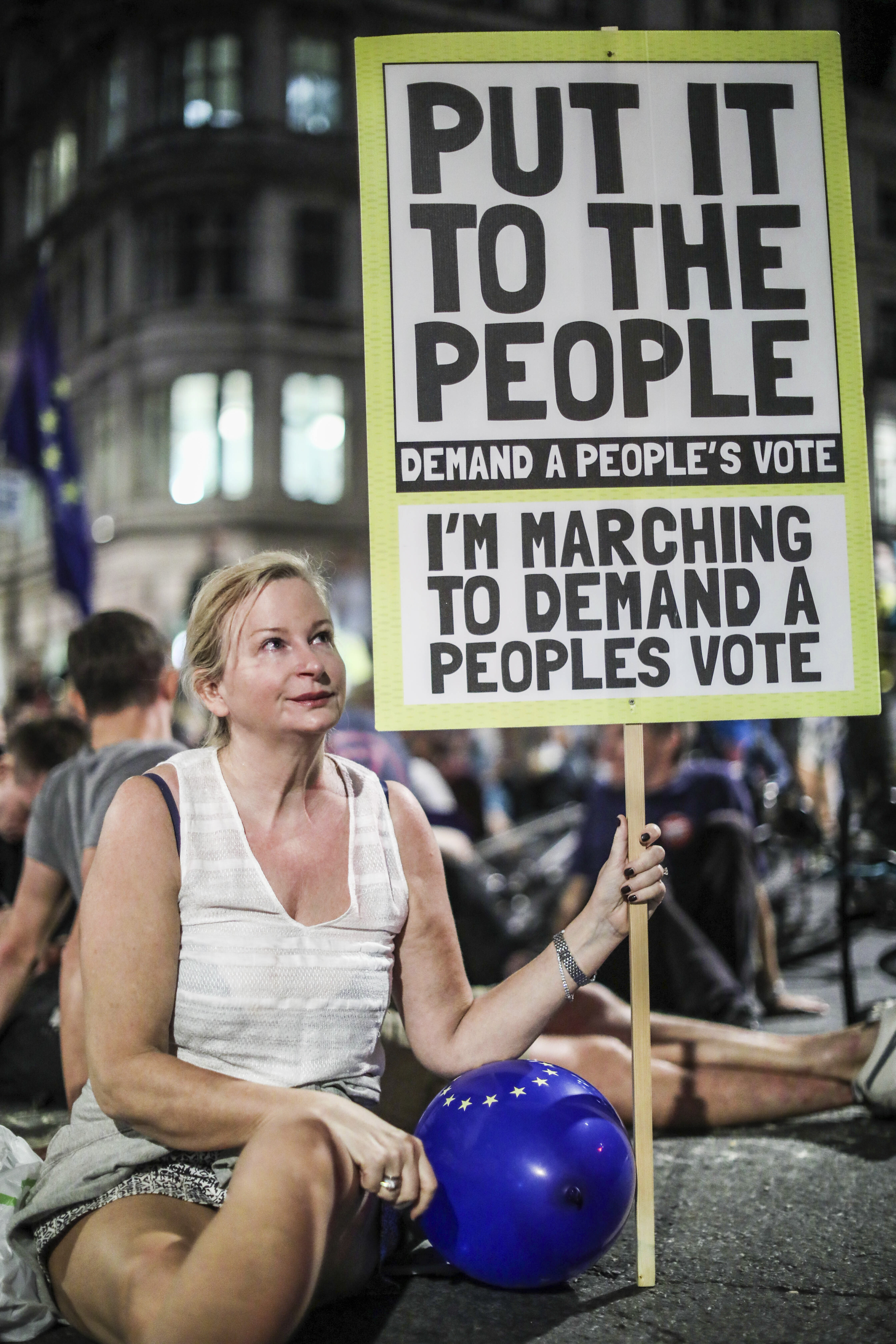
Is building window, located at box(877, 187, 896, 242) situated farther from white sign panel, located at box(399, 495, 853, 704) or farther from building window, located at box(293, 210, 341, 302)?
white sign panel, located at box(399, 495, 853, 704)

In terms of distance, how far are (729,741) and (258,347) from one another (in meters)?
20.1

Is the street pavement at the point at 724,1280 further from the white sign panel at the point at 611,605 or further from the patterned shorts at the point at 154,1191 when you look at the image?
the white sign panel at the point at 611,605

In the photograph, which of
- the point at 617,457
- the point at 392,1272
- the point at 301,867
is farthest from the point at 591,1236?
the point at 617,457

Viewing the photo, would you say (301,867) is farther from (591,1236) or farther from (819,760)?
(819,760)

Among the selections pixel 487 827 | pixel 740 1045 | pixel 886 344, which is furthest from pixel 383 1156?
pixel 886 344

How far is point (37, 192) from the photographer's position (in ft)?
99.5

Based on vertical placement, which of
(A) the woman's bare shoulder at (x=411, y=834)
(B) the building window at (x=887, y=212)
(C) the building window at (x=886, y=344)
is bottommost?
(A) the woman's bare shoulder at (x=411, y=834)

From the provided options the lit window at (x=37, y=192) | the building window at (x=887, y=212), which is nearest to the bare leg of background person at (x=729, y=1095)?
the building window at (x=887, y=212)

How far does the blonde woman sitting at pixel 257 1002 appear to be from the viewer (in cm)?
186

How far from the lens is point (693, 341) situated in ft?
8.74

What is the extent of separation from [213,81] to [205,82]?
0.18 m

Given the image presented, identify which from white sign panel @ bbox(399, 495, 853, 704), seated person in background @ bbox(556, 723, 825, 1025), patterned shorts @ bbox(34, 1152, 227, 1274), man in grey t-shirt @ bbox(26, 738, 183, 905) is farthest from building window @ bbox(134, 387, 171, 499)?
patterned shorts @ bbox(34, 1152, 227, 1274)

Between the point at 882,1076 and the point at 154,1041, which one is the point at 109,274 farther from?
the point at 154,1041

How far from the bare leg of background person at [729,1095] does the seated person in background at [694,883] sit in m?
0.67
